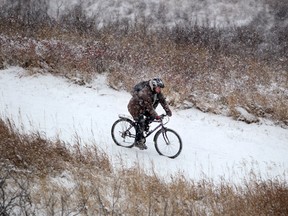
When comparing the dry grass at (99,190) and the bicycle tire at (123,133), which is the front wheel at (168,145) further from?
the dry grass at (99,190)

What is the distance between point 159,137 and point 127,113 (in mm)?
2595

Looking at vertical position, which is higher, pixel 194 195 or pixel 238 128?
pixel 194 195

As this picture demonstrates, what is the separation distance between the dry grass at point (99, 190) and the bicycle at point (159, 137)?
1529 millimetres

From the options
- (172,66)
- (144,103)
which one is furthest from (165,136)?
(172,66)

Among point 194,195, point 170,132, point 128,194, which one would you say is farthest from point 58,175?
point 170,132

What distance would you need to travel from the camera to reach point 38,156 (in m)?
5.84

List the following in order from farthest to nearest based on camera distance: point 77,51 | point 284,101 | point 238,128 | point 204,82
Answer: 1. point 77,51
2. point 204,82
3. point 284,101
4. point 238,128

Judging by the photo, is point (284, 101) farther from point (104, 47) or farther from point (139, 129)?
point (104, 47)

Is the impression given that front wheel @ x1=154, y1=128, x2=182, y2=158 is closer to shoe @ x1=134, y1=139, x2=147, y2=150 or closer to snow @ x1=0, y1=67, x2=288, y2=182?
snow @ x1=0, y1=67, x2=288, y2=182

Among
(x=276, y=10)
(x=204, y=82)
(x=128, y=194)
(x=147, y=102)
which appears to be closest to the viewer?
(x=128, y=194)

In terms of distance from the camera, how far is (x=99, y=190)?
17.0 feet

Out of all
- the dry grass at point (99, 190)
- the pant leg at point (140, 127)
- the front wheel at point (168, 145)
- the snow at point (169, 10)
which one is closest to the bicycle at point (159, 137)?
the front wheel at point (168, 145)

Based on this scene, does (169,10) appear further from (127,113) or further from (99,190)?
(99,190)

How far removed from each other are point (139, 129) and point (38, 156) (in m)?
2.65
